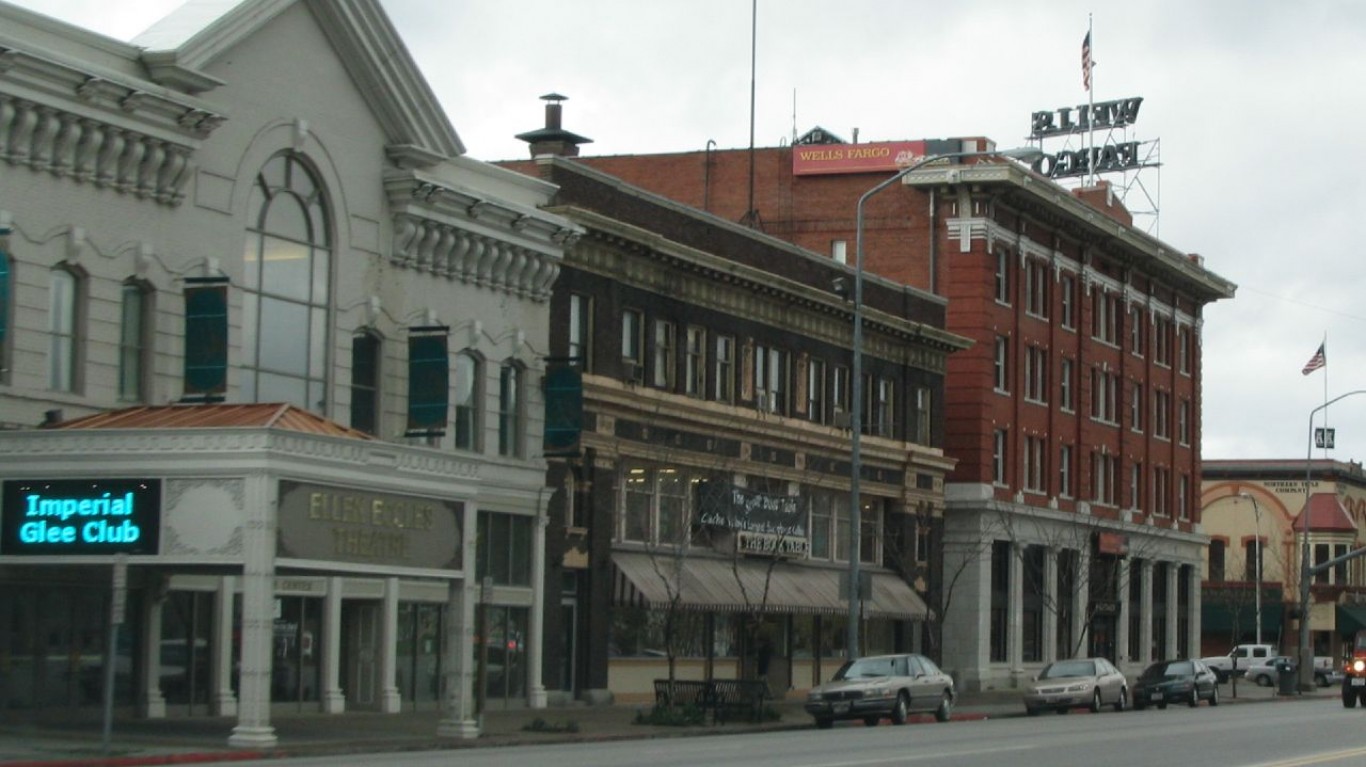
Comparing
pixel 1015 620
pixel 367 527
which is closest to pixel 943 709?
pixel 367 527

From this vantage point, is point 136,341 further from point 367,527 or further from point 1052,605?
point 1052,605

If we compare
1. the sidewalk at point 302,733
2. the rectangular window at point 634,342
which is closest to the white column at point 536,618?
the sidewalk at point 302,733

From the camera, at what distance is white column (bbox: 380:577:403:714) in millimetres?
40625

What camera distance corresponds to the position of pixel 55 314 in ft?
106

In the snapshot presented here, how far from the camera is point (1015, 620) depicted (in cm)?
6869

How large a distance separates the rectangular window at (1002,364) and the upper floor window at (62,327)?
39968mm

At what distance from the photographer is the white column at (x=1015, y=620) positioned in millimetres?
68312

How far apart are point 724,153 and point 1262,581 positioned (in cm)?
5137

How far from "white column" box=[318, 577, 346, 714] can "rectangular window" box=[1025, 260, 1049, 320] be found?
3614 centimetres

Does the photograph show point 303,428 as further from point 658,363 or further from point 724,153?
point 724,153

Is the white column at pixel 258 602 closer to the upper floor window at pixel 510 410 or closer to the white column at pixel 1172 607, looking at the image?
the upper floor window at pixel 510 410

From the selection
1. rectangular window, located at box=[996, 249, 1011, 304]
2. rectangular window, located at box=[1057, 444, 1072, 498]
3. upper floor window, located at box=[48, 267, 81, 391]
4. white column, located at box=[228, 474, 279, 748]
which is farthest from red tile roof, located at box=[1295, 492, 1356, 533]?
white column, located at box=[228, 474, 279, 748]

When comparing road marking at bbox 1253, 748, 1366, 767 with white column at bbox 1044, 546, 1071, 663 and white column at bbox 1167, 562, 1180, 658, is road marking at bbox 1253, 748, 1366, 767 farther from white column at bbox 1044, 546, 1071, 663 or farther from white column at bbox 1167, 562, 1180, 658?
white column at bbox 1167, 562, 1180, 658

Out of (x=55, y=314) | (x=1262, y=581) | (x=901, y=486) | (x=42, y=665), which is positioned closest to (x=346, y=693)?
(x=42, y=665)
